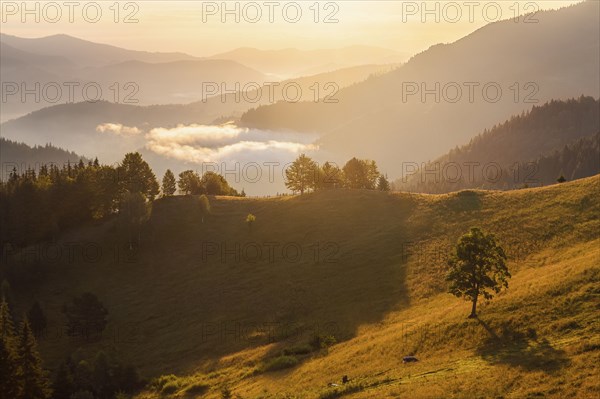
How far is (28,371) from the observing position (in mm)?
48625

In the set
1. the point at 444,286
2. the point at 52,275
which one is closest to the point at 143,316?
the point at 52,275

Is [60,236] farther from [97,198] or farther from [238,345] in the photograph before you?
[238,345]

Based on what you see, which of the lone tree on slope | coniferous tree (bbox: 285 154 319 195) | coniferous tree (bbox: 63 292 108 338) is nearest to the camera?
the lone tree on slope

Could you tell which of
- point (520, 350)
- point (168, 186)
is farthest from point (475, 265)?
point (168, 186)

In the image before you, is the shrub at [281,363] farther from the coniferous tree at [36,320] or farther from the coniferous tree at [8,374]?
the coniferous tree at [36,320]

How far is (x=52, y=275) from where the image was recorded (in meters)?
108

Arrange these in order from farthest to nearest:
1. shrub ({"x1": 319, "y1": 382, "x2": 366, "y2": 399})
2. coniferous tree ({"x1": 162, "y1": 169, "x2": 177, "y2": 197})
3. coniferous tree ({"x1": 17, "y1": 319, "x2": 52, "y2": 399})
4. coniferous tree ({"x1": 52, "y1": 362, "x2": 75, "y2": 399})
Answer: coniferous tree ({"x1": 162, "y1": 169, "x2": 177, "y2": 197}), coniferous tree ({"x1": 52, "y1": 362, "x2": 75, "y2": 399}), coniferous tree ({"x1": 17, "y1": 319, "x2": 52, "y2": 399}), shrub ({"x1": 319, "y1": 382, "x2": 366, "y2": 399})

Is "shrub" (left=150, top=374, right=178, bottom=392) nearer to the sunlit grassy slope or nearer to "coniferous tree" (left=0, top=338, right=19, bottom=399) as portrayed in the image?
the sunlit grassy slope

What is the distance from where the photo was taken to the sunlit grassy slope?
4491 cm

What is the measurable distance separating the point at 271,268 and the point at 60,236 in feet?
182

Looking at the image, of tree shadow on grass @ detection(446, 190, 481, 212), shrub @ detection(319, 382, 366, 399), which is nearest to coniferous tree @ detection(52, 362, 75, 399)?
shrub @ detection(319, 382, 366, 399)

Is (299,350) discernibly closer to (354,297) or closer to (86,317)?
(354,297)

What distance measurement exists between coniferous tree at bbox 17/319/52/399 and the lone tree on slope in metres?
40.3

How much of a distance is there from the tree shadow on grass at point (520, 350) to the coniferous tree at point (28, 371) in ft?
128
